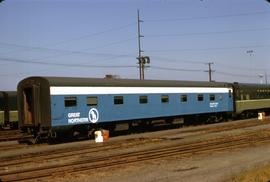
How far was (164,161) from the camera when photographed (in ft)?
53.0

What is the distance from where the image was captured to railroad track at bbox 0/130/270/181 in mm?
13872

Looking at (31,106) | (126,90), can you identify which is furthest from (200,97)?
(31,106)

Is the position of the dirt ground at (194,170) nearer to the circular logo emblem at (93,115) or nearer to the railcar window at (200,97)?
the circular logo emblem at (93,115)

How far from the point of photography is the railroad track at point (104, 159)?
1387 centimetres

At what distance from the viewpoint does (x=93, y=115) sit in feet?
86.2

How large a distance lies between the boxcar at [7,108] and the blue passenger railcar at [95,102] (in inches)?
454

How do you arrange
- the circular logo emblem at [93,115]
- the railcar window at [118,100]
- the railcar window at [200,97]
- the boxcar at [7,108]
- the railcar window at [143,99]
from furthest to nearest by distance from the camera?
the boxcar at [7,108] < the railcar window at [200,97] < the railcar window at [143,99] < the railcar window at [118,100] < the circular logo emblem at [93,115]

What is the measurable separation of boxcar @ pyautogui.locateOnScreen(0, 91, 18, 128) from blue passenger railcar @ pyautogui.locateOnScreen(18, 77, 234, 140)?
11528 millimetres

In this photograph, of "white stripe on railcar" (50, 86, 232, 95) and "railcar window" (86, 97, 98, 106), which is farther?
"railcar window" (86, 97, 98, 106)

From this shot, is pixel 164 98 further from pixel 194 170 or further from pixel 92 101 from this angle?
pixel 194 170

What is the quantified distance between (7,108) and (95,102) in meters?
13.5

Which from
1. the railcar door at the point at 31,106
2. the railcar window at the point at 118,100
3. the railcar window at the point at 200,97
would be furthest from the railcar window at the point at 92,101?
the railcar window at the point at 200,97

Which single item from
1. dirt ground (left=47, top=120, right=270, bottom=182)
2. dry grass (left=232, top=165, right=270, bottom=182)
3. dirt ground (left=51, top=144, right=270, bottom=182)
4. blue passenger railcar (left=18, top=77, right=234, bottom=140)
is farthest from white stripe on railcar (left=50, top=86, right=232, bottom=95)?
dry grass (left=232, top=165, right=270, bottom=182)

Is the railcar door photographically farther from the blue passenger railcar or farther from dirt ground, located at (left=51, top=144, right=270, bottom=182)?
dirt ground, located at (left=51, top=144, right=270, bottom=182)
